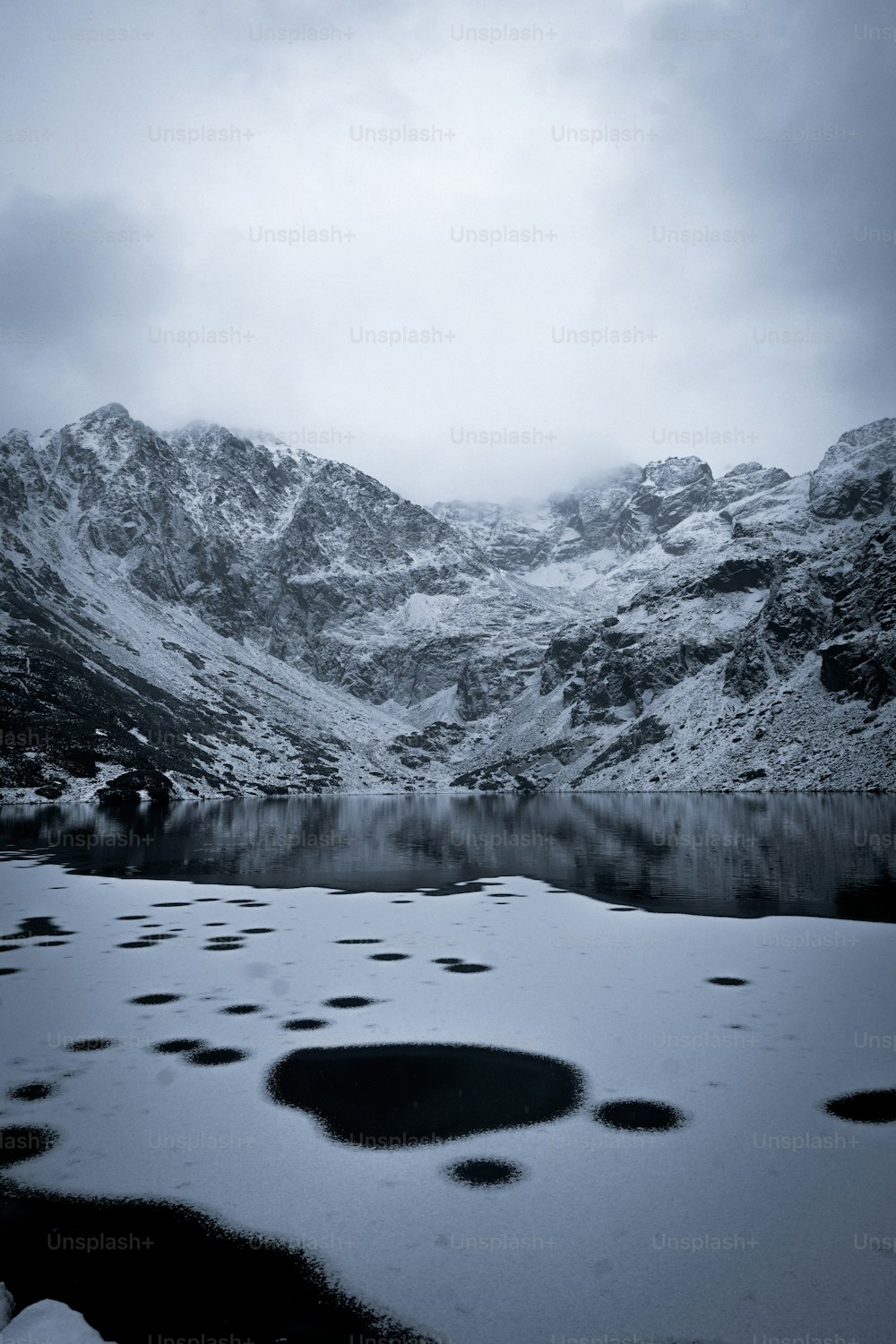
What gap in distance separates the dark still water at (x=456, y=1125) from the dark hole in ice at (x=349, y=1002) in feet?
0.23

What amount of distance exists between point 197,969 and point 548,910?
11701 millimetres

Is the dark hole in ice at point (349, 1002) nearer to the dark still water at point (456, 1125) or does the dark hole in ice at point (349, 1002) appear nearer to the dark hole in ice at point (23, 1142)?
the dark still water at point (456, 1125)

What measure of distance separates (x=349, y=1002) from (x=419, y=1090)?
4566mm

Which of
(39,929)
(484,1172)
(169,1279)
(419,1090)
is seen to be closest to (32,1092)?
(169,1279)

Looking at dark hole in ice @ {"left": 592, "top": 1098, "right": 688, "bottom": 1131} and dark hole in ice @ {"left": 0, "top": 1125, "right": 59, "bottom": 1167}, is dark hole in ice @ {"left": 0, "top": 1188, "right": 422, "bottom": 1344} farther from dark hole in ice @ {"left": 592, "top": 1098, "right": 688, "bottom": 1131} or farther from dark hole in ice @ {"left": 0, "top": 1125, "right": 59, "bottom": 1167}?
dark hole in ice @ {"left": 592, "top": 1098, "right": 688, "bottom": 1131}

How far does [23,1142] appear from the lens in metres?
9.41

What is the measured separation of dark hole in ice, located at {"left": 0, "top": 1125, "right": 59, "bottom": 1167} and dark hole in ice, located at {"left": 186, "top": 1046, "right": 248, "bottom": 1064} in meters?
2.55

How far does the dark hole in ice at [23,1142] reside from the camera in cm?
908

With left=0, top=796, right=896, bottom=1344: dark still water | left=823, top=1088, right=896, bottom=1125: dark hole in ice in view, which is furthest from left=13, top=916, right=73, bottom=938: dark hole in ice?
left=823, top=1088, right=896, bottom=1125: dark hole in ice

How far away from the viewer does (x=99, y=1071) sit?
11.6m

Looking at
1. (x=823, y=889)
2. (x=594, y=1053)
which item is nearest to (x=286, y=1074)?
(x=594, y=1053)

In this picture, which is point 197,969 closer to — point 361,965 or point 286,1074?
point 361,965

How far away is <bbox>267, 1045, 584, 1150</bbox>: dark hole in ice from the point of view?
9.91 metres

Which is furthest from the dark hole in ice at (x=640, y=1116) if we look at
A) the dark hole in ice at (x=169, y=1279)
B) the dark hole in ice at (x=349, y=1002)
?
the dark hole in ice at (x=349, y=1002)
